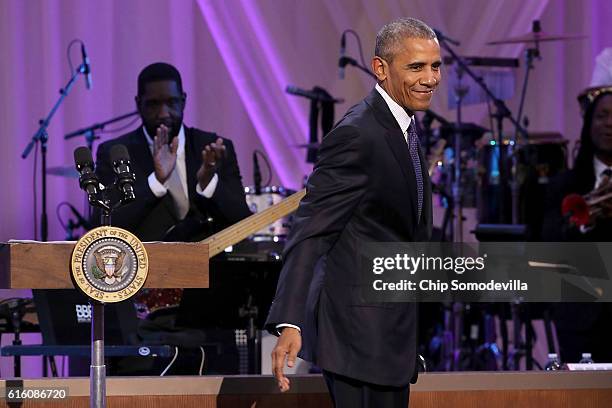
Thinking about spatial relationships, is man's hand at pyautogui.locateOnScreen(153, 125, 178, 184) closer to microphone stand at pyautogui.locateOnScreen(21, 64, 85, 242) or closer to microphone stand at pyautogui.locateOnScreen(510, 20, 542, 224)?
microphone stand at pyautogui.locateOnScreen(21, 64, 85, 242)

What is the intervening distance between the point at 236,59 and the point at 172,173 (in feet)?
7.90

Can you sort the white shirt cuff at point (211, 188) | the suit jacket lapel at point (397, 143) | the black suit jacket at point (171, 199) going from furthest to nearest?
the white shirt cuff at point (211, 188)
the black suit jacket at point (171, 199)
the suit jacket lapel at point (397, 143)

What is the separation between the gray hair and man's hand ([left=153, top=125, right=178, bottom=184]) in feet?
7.11

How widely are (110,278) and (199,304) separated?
1747mm

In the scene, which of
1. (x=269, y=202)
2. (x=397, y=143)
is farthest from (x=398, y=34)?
(x=269, y=202)

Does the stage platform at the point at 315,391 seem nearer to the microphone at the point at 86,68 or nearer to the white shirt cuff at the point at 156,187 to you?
the white shirt cuff at the point at 156,187

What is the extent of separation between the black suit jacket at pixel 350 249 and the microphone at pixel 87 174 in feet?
2.07

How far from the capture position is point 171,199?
16.5 feet

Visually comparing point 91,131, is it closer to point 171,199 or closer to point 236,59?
point 236,59

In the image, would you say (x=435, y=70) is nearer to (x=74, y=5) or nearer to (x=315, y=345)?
(x=315, y=345)

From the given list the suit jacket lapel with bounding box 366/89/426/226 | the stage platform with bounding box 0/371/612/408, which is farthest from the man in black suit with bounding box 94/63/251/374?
the suit jacket lapel with bounding box 366/89/426/226

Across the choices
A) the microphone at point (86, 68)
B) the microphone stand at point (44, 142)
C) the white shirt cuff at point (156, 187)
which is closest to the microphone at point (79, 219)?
the microphone stand at point (44, 142)

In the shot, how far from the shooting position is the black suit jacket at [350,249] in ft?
9.21

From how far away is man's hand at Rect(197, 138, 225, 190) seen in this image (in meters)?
4.91
